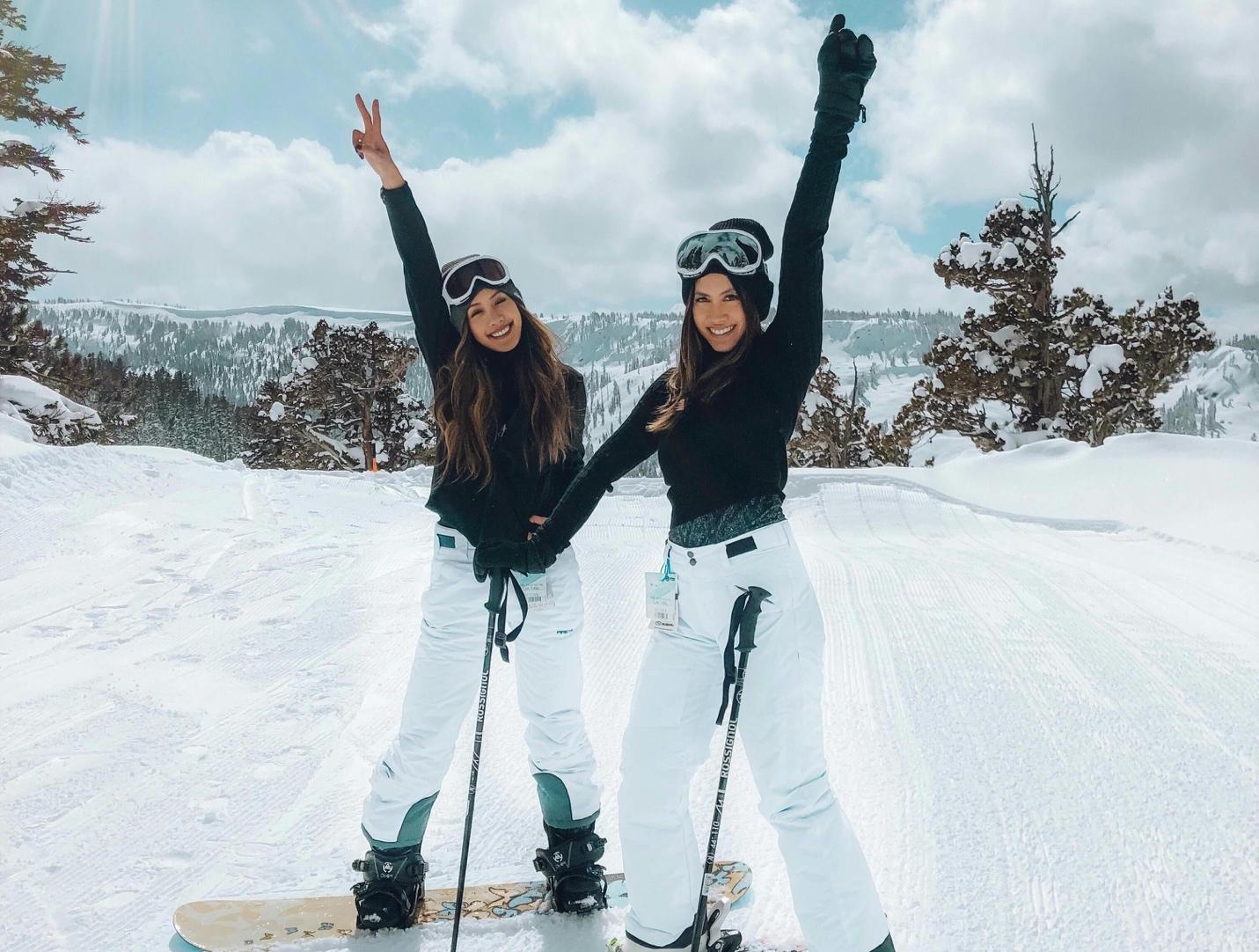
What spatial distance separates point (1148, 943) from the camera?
237 cm

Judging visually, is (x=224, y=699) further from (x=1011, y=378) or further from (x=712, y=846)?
(x=1011, y=378)

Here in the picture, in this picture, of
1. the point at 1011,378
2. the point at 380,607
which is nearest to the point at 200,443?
the point at 1011,378

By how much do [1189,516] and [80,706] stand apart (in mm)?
9868

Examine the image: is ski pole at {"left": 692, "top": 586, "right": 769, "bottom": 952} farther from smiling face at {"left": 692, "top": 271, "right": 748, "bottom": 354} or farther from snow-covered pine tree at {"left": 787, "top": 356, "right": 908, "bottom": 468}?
snow-covered pine tree at {"left": 787, "top": 356, "right": 908, "bottom": 468}

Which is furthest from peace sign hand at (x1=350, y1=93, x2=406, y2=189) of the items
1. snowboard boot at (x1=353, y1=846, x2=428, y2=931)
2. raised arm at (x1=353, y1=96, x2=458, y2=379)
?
snowboard boot at (x1=353, y1=846, x2=428, y2=931)

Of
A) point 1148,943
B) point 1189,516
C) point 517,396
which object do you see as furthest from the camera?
point 1189,516

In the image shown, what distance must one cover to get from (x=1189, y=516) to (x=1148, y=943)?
7729mm

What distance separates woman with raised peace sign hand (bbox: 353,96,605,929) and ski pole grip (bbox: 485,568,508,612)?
6 cm

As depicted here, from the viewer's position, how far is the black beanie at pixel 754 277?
230 centimetres

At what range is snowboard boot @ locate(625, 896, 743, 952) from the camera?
2.12 metres

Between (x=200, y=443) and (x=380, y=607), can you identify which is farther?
(x=200, y=443)

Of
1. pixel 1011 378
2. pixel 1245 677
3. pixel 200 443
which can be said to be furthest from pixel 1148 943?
pixel 200 443

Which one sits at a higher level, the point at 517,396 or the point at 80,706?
the point at 517,396

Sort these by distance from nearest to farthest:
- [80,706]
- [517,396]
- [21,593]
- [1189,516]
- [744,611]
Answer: [744,611] < [517,396] < [80,706] < [21,593] < [1189,516]
